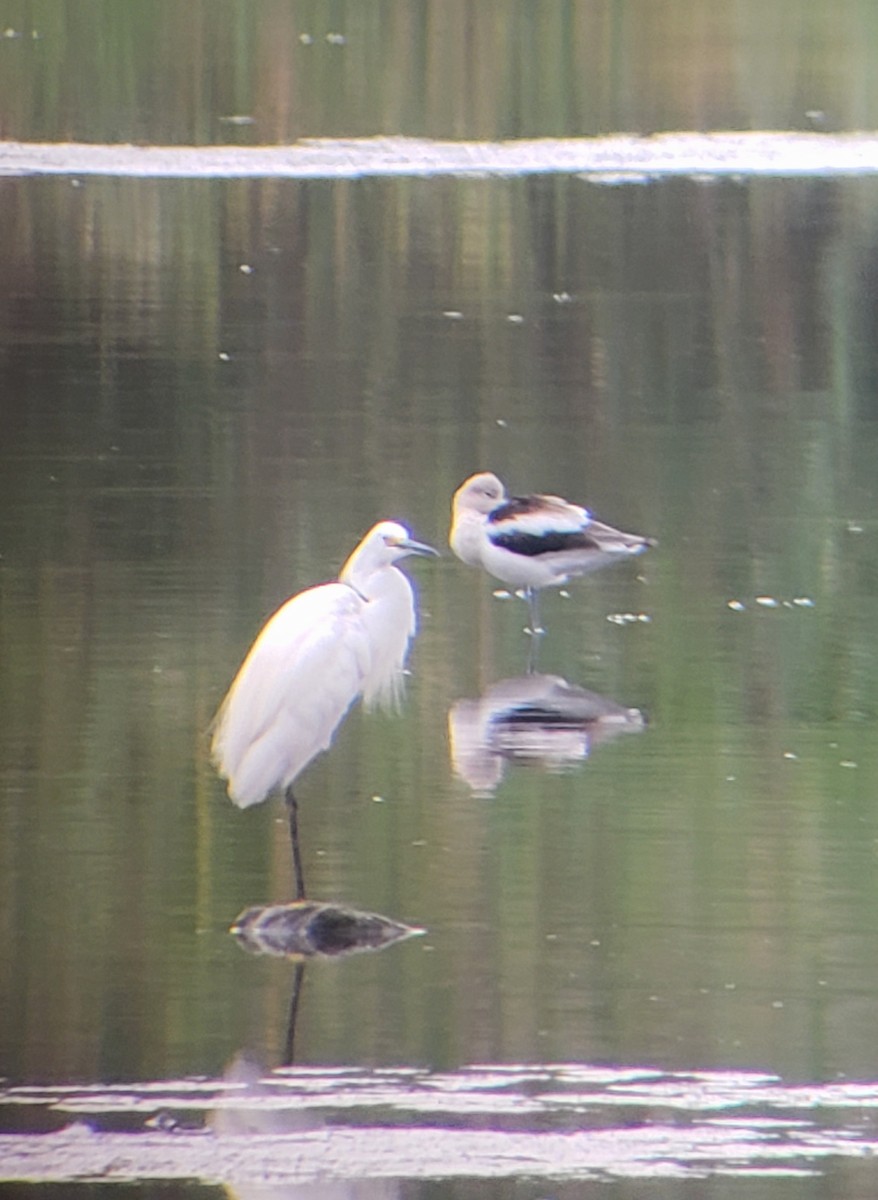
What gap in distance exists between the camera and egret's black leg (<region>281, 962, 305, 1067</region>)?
259 inches

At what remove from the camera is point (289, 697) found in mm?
7453

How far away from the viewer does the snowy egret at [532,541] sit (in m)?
10.6

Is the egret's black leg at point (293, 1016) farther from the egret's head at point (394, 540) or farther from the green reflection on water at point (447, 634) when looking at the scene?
the egret's head at point (394, 540)

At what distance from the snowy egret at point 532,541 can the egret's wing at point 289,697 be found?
9.88ft

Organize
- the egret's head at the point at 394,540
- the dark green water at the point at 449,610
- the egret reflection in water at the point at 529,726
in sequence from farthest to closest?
the egret reflection in water at the point at 529,726 < the egret's head at the point at 394,540 < the dark green water at the point at 449,610


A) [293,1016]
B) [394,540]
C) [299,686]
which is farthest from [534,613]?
[293,1016]

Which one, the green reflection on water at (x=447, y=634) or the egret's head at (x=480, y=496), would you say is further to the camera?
the egret's head at (x=480, y=496)

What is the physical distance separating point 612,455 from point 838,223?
817 centimetres

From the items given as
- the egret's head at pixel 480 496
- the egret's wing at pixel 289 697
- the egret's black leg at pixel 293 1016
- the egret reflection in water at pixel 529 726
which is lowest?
the egret's black leg at pixel 293 1016

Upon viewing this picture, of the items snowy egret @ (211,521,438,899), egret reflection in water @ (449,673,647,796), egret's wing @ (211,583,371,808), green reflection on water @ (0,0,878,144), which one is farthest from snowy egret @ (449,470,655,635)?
green reflection on water @ (0,0,878,144)

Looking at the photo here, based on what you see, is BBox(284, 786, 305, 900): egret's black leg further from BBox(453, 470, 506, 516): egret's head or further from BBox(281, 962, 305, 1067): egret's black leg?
BBox(453, 470, 506, 516): egret's head

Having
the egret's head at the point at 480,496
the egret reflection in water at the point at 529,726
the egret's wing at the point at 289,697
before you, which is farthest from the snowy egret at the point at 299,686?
the egret's head at the point at 480,496

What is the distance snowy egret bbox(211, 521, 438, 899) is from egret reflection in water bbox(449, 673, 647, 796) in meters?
1.01

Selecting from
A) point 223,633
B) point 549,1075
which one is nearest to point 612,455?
point 223,633
